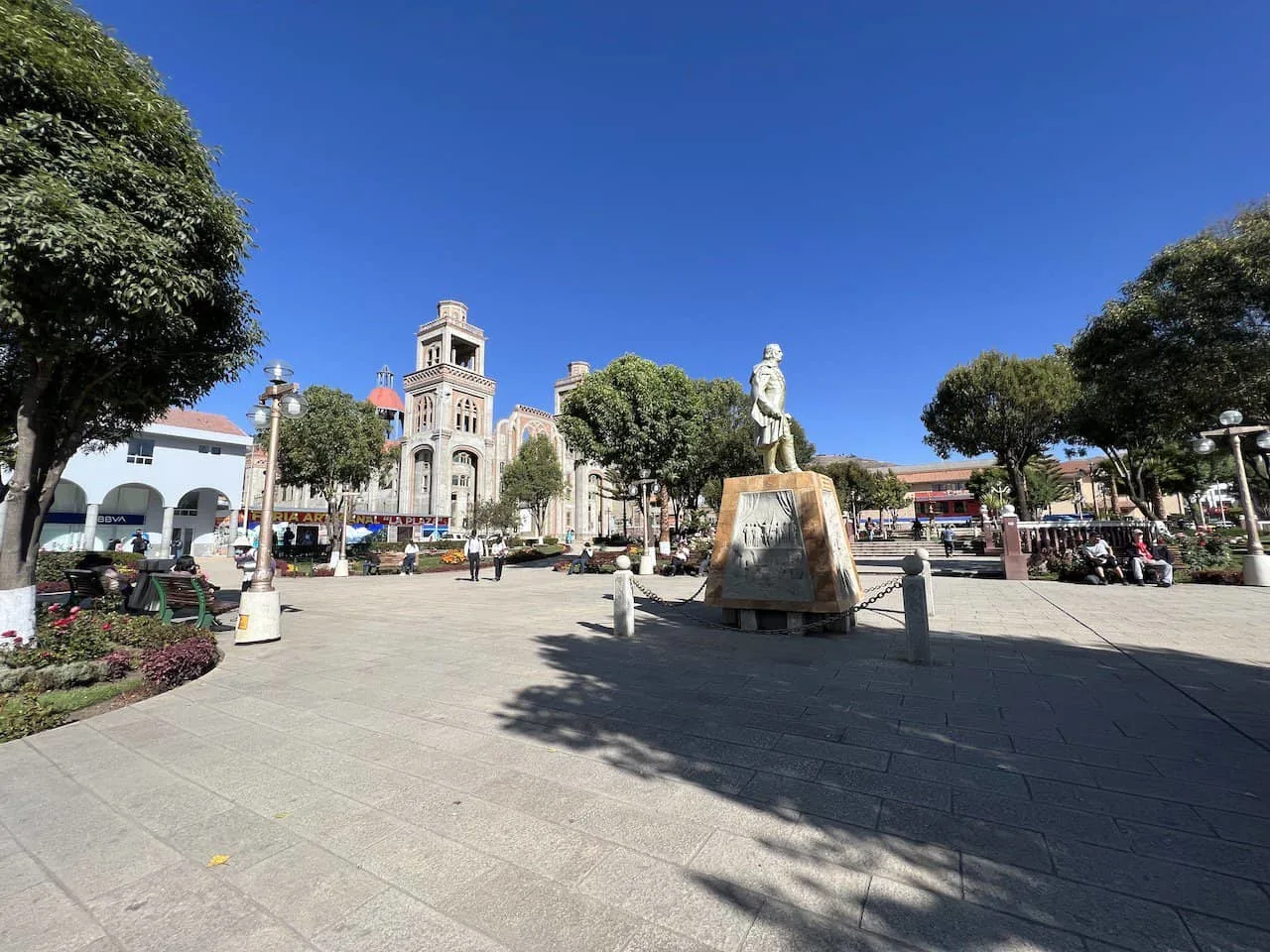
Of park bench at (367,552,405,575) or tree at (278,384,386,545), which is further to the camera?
tree at (278,384,386,545)

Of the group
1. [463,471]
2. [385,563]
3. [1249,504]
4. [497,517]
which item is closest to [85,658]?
[385,563]

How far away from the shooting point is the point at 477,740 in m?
3.92

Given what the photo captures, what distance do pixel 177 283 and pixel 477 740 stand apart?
6.34 m

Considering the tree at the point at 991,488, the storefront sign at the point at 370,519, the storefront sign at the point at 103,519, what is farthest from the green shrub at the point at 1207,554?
the storefront sign at the point at 103,519

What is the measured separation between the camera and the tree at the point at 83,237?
5.16m

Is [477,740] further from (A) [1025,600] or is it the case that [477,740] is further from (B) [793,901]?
(A) [1025,600]

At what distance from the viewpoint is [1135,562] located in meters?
12.7

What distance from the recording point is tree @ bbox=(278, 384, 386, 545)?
26.5 m

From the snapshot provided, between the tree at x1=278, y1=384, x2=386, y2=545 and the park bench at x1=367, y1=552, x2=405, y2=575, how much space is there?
2792 mm

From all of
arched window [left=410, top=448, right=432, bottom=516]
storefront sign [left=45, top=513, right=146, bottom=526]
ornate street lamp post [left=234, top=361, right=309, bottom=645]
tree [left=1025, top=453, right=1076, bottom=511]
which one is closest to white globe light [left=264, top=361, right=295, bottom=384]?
ornate street lamp post [left=234, top=361, right=309, bottom=645]

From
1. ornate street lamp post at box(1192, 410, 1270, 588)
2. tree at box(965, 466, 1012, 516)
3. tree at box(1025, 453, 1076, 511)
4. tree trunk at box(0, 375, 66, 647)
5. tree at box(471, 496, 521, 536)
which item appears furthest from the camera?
tree at box(471, 496, 521, 536)

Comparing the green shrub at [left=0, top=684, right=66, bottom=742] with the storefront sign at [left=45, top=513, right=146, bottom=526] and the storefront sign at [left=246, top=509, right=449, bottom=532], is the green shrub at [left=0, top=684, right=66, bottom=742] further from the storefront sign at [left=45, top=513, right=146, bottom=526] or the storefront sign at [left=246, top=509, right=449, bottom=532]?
the storefront sign at [left=246, top=509, right=449, bottom=532]

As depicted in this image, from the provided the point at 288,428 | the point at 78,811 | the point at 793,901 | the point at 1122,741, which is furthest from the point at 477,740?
the point at 288,428

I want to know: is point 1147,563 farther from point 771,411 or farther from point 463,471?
point 463,471
